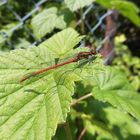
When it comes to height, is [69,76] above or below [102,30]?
below

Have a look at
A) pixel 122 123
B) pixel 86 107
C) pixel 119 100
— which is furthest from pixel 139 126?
pixel 119 100

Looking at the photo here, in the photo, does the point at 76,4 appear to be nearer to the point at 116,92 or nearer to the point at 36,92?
the point at 116,92

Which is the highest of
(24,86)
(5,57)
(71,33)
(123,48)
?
(123,48)

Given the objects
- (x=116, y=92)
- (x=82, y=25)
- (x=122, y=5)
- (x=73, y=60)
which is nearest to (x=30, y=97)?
(x=73, y=60)

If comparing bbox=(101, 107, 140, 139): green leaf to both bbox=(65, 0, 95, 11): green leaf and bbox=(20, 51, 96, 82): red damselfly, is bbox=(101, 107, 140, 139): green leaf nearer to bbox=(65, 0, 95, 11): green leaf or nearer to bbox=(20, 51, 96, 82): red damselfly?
bbox=(65, 0, 95, 11): green leaf

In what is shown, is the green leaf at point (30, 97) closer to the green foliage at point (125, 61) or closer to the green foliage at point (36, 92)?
the green foliage at point (36, 92)

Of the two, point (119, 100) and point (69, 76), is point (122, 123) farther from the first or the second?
point (69, 76)

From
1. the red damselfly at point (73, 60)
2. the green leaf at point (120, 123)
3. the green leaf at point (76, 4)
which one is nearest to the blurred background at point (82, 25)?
the green leaf at point (76, 4)
